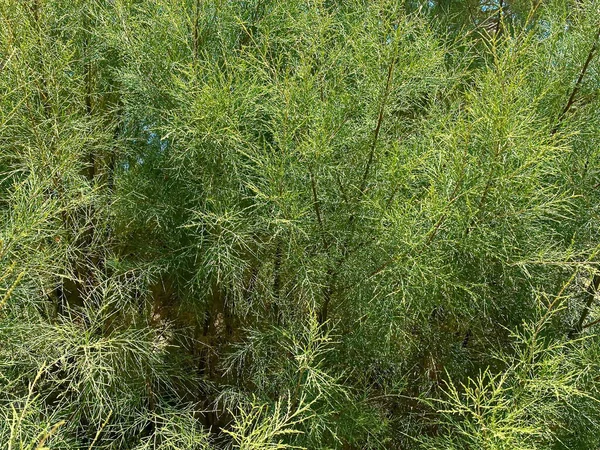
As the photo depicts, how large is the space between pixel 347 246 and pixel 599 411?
0.85 metres

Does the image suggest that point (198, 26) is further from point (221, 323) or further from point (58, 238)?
point (221, 323)

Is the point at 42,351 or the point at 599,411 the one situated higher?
the point at 599,411

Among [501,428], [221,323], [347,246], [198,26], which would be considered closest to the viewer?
[501,428]

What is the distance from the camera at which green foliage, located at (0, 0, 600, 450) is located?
1494 mm

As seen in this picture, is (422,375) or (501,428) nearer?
(501,428)

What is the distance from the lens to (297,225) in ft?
5.24

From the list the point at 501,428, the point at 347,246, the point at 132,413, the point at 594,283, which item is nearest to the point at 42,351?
the point at 132,413

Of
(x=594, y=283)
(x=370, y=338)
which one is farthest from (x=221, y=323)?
(x=594, y=283)

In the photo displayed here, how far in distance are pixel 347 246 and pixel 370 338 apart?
0.28m

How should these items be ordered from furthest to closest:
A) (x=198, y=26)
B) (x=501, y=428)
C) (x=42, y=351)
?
(x=198, y=26), (x=42, y=351), (x=501, y=428)

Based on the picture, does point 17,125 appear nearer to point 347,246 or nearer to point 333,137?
point 333,137

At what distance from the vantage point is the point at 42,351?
1552 millimetres

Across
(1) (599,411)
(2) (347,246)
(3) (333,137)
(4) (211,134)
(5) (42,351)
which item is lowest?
(5) (42,351)

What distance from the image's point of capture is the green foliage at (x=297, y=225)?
58.8 inches
